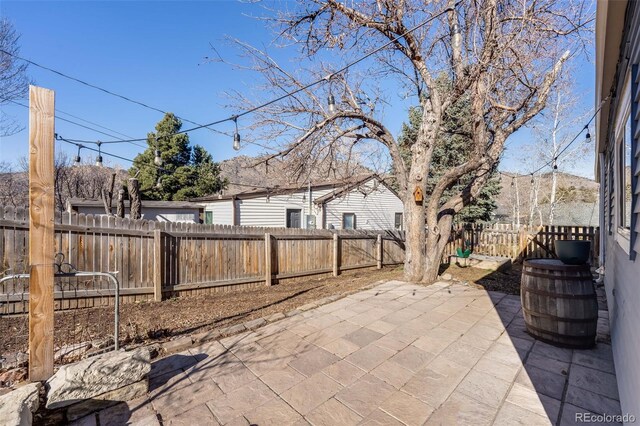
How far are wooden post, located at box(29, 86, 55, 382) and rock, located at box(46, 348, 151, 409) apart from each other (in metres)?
0.26

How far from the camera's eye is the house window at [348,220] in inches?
558

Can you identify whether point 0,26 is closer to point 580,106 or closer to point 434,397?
point 434,397

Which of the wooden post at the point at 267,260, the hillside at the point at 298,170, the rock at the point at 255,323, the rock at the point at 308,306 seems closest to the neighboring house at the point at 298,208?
the hillside at the point at 298,170

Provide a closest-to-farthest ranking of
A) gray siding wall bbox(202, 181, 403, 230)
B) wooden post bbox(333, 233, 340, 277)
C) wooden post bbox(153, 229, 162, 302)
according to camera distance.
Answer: wooden post bbox(153, 229, 162, 302)
wooden post bbox(333, 233, 340, 277)
gray siding wall bbox(202, 181, 403, 230)

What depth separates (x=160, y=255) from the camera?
516cm

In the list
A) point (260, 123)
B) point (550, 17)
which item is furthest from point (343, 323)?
point (550, 17)

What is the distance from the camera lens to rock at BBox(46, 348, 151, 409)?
1.99 metres

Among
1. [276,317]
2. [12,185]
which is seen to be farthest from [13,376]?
[12,185]

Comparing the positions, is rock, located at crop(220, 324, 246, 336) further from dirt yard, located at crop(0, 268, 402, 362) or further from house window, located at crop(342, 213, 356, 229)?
house window, located at crop(342, 213, 356, 229)

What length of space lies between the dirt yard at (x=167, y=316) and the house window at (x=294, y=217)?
25.1 feet

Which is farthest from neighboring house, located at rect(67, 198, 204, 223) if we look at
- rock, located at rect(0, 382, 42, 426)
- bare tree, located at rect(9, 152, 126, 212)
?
rock, located at rect(0, 382, 42, 426)

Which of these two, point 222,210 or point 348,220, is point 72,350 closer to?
point 222,210

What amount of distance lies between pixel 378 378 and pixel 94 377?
7.38ft

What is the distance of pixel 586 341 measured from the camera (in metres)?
2.90
